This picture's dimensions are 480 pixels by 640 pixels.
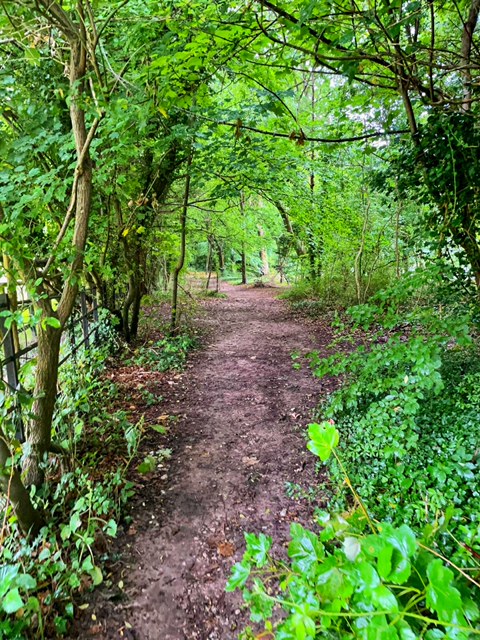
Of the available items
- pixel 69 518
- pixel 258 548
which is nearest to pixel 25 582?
pixel 69 518

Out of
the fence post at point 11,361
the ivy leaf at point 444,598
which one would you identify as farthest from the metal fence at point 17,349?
the ivy leaf at point 444,598

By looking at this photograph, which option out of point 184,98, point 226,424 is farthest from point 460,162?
point 226,424

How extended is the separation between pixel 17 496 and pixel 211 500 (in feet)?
4.45

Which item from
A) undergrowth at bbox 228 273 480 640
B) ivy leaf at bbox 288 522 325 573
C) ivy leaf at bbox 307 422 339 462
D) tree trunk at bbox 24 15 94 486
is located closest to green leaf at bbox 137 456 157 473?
tree trunk at bbox 24 15 94 486

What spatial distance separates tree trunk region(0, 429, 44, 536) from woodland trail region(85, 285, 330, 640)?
60 centimetres

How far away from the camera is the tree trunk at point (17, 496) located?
81.7 inches

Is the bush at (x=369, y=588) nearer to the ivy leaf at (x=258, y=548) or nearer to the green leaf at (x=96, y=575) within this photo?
the ivy leaf at (x=258, y=548)

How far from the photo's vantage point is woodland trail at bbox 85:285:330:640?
1.98m

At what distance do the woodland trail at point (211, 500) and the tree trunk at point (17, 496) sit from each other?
0.60 metres

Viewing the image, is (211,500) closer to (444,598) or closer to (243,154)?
(444,598)

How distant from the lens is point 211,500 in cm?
281

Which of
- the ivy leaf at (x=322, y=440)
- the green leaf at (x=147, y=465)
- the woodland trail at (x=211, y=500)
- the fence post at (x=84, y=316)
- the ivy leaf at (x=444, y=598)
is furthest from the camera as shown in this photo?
the fence post at (x=84, y=316)

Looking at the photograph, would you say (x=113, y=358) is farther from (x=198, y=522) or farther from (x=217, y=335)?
(x=198, y=522)

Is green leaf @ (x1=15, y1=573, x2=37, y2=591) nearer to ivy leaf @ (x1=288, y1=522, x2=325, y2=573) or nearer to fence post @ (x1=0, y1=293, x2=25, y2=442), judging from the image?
fence post @ (x1=0, y1=293, x2=25, y2=442)
